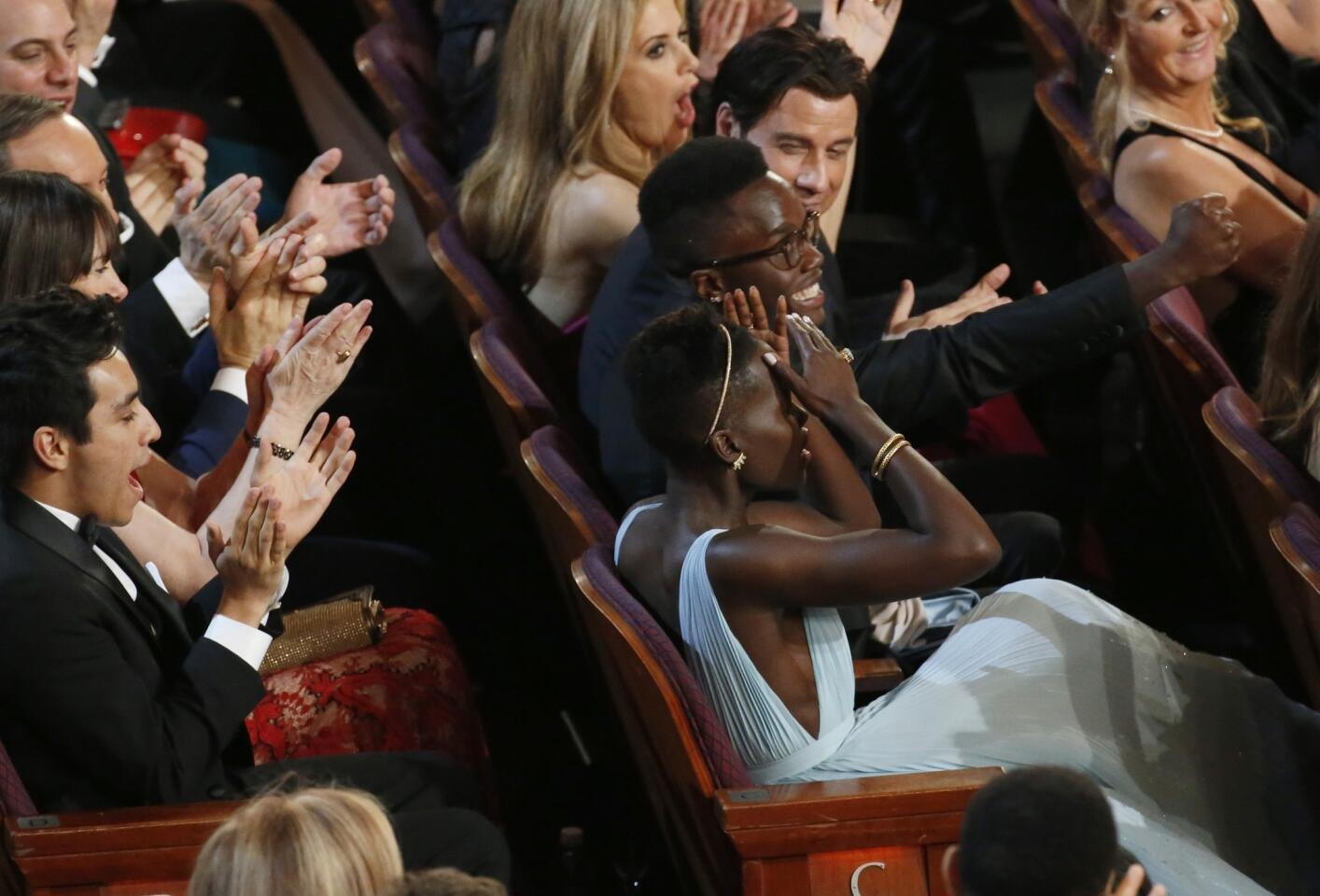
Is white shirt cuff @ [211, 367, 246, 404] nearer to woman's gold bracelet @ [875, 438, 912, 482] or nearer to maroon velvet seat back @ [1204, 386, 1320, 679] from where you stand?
woman's gold bracelet @ [875, 438, 912, 482]

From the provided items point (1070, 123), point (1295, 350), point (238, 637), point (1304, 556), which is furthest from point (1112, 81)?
point (238, 637)

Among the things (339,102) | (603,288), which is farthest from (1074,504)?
(339,102)

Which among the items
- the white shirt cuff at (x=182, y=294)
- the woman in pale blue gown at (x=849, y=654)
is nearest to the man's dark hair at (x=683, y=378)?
the woman in pale blue gown at (x=849, y=654)

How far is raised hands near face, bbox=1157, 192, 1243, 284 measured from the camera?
2441 mm

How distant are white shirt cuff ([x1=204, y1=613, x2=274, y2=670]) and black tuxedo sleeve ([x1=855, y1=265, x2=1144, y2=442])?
0.89 m

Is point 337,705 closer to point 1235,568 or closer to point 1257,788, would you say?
point 1257,788

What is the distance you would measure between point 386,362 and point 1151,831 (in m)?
1.95

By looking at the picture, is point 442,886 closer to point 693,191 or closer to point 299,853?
point 299,853

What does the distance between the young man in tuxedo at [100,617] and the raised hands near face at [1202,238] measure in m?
1.21

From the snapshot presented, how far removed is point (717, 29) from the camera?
3.42 m

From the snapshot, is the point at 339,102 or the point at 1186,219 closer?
the point at 1186,219

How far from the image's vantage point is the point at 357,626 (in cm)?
234

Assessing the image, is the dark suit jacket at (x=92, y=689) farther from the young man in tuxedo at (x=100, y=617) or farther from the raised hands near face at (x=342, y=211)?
the raised hands near face at (x=342, y=211)

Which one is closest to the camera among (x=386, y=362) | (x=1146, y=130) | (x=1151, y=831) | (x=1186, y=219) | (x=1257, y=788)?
(x=1151, y=831)
